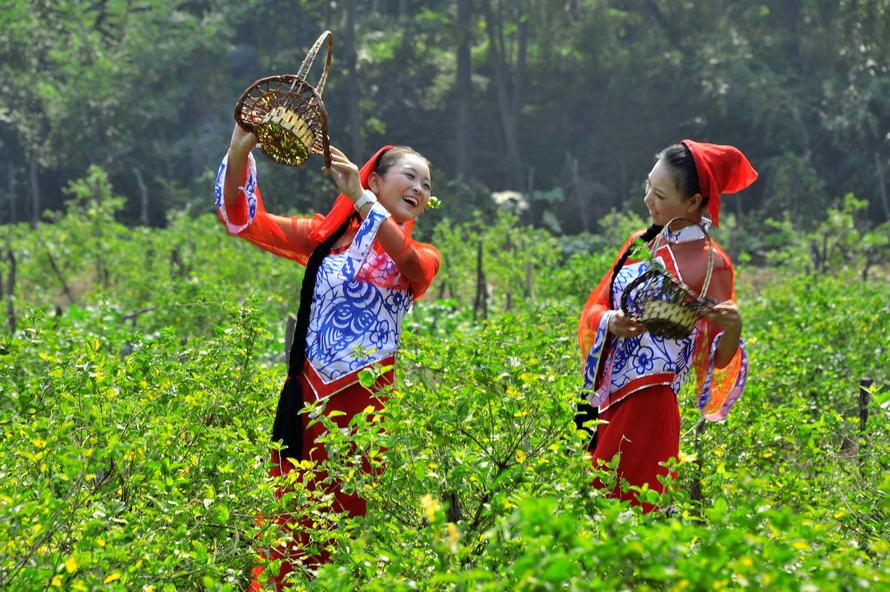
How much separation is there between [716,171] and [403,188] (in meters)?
0.89

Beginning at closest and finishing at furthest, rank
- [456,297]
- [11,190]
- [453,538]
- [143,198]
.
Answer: [453,538]
[456,297]
[143,198]
[11,190]

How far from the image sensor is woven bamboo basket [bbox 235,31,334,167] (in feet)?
11.4

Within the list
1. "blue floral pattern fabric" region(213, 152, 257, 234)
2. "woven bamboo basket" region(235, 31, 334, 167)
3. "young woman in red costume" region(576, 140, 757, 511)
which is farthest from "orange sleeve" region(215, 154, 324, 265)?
"young woman in red costume" region(576, 140, 757, 511)

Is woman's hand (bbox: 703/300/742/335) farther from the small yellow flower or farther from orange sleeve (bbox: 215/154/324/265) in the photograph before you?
the small yellow flower

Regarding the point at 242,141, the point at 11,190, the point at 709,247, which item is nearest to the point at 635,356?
the point at 709,247

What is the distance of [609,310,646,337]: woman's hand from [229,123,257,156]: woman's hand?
113 centimetres

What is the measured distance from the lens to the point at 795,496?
3.67 metres

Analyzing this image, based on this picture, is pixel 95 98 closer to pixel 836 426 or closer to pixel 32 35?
pixel 32 35

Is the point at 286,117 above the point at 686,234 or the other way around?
above

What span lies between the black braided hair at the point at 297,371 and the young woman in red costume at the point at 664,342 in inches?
31.6

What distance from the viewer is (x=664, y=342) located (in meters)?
3.61

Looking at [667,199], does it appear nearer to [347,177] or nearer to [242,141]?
[347,177]

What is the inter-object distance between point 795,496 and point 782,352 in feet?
6.75

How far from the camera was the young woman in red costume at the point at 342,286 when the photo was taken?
142 inches
